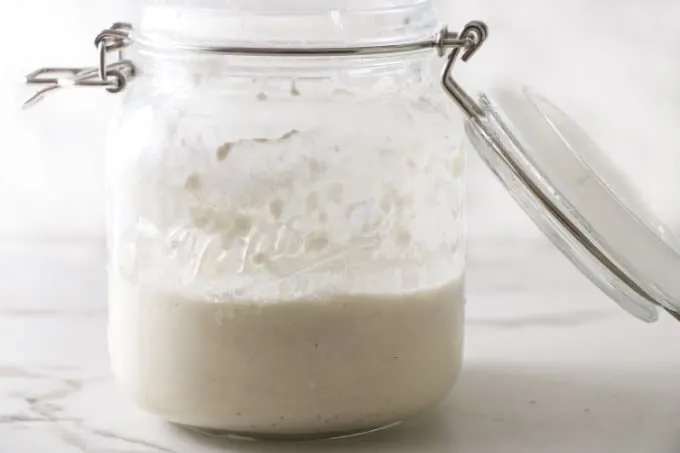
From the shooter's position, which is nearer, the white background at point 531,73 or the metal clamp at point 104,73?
the metal clamp at point 104,73

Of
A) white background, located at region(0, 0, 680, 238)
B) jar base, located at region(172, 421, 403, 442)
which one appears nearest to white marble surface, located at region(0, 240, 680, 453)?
jar base, located at region(172, 421, 403, 442)

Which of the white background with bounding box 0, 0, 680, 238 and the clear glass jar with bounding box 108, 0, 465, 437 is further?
the white background with bounding box 0, 0, 680, 238

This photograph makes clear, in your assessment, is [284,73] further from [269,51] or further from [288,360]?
[288,360]

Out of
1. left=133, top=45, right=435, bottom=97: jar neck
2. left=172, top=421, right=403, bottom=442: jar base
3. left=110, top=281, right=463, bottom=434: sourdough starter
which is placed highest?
left=133, top=45, right=435, bottom=97: jar neck

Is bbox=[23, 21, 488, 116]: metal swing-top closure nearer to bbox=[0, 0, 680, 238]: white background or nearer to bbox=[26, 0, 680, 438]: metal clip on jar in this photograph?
bbox=[26, 0, 680, 438]: metal clip on jar

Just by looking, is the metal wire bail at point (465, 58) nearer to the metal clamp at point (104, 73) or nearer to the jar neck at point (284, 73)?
the jar neck at point (284, 73)

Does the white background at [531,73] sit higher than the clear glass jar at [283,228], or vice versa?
the white background at [531,73]

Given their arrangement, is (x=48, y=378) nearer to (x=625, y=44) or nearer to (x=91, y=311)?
(x=91, y=311)

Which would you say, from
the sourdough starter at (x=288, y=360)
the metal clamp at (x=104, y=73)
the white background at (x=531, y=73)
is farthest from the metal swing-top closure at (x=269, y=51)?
the white background at (x=531, y=73)
